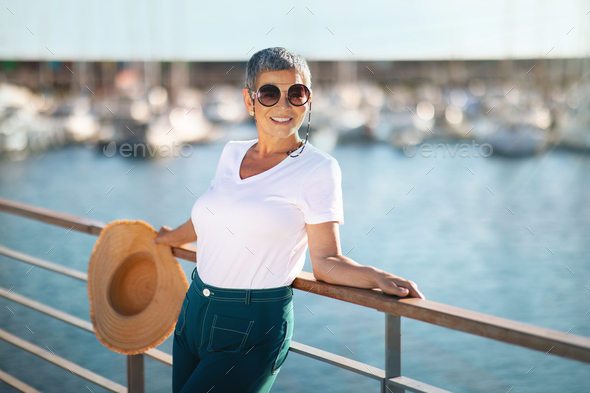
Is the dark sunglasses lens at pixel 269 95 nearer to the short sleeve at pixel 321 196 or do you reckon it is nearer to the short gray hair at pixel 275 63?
the short gray hair at pixel 275 63

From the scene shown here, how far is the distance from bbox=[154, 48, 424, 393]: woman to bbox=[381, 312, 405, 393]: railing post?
90 millimetres

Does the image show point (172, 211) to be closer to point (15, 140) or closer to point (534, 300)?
point (534, 300)

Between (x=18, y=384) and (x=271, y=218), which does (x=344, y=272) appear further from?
(x=18, y=384)

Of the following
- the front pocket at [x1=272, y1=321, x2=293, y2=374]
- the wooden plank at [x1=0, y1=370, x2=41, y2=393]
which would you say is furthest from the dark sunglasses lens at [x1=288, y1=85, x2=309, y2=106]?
the wooden plank at [x1=0, y1=370, x2=41, y2=393]

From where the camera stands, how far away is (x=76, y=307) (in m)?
11.5

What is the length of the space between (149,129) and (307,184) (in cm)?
2852

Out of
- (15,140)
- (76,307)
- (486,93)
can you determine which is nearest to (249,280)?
(76,307)

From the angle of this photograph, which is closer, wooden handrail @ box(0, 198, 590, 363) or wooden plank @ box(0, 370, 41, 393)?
wooden handrail @ box(0, 198, 590, 363)

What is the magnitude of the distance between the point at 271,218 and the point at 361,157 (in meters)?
30.8

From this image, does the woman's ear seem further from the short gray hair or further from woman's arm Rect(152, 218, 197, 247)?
woman's arm Rect(152, 218, 197, 247)

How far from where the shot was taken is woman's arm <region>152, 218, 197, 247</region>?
1738mm

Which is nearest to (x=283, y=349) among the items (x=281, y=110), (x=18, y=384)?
(x=281, y=110)

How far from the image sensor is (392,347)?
4.13 ft

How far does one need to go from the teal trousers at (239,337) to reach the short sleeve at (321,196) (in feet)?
0.67
